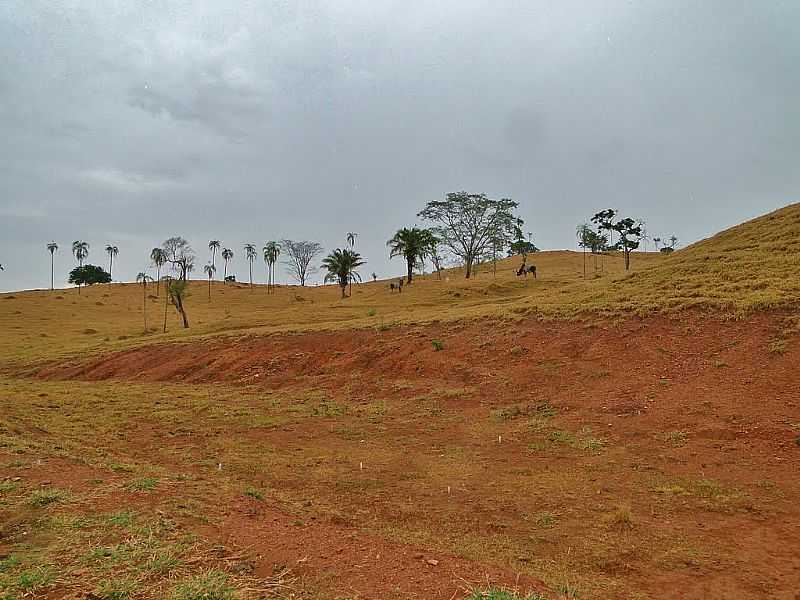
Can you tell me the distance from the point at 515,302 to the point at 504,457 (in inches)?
613

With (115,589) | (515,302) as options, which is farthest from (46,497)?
(515,302)

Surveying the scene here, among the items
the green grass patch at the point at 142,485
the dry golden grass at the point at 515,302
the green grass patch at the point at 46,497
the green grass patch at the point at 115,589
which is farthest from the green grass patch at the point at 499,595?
the dry golden grass at the point at 515,302

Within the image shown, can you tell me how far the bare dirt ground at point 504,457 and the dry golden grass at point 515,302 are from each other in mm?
1799

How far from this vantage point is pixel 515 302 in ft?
80.5

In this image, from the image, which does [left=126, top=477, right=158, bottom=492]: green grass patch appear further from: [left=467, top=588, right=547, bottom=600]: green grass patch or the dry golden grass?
the dry golden grass

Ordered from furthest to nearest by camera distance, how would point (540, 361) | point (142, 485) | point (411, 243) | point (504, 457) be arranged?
point (411, 243) < point (540, 361) < point (504, 457) < point (142, 485)

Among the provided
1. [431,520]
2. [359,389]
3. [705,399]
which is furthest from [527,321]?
[431,520]

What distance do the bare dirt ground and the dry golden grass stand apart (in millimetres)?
1799

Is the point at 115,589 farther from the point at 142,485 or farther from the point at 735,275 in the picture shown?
the point at 735,275

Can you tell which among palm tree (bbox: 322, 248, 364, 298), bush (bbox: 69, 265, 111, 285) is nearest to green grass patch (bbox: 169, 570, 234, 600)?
palm tree (bbox: 322, 248, 364, 298)

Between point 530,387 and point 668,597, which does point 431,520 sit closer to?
point 668,597

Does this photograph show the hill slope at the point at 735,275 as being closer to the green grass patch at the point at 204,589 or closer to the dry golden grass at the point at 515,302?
the dry golden grass at the point at 515,302

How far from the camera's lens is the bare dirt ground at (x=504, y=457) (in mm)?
5234

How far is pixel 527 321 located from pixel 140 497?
Result: 1461 centimetres
